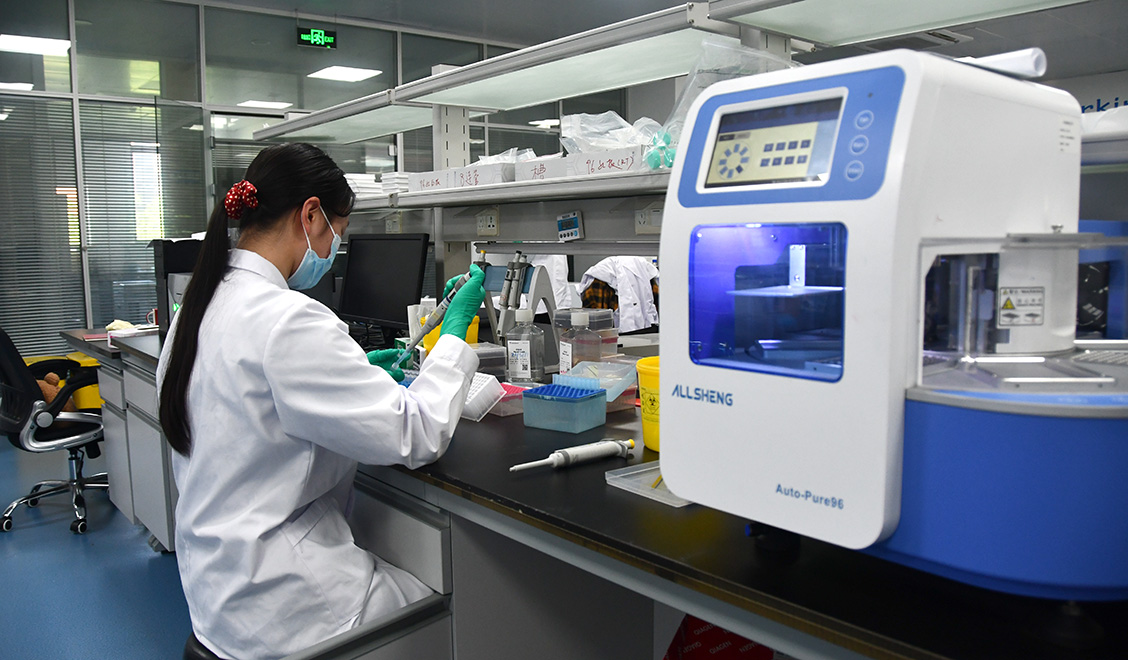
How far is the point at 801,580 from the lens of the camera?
85cm

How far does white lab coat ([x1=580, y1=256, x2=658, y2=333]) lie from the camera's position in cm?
525

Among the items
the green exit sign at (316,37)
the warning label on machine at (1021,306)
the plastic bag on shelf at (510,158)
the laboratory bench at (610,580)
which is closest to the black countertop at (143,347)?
the plastic bag on shelf at (510,158)

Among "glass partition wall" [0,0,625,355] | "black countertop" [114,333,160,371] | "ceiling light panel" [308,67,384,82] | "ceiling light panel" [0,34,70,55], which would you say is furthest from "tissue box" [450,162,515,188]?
"ceiling light panel" [308,67,384,82]

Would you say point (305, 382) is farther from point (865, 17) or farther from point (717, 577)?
point (865, 17)

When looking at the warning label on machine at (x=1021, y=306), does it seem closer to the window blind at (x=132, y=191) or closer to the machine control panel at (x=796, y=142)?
the machine control panel at (x=796, y=142)

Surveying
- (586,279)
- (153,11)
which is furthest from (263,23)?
(586,279)

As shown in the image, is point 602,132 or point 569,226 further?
point 569,226

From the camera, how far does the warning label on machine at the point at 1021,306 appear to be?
80 cm

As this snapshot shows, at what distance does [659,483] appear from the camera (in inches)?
46.9

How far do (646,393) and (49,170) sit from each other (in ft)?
18.2

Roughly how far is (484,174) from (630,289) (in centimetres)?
318

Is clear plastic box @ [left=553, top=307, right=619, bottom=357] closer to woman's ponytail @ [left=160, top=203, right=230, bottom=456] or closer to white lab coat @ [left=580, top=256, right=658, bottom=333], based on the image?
woman's ponytail @ [left=160, top=203, right=230, bottom=456]

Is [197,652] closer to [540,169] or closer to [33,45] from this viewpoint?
[540,169]

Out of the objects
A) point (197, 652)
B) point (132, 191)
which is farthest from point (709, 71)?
point (132, 191)
